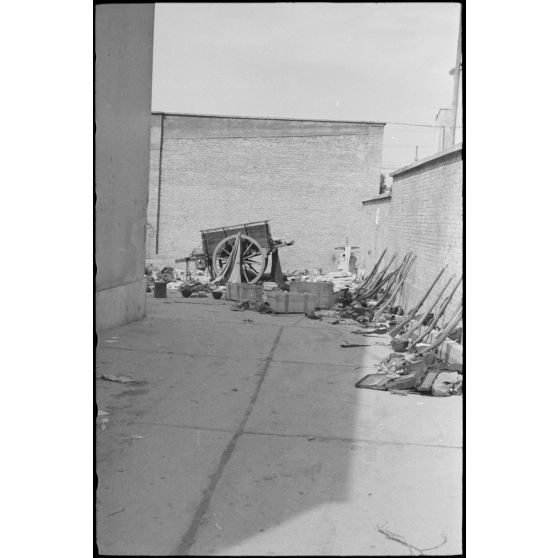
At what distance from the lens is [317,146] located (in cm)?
2033

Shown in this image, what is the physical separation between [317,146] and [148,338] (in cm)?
1444

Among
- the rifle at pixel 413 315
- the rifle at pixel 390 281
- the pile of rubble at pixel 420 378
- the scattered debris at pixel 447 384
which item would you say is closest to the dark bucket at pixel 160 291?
the rifle at pixel 390 281

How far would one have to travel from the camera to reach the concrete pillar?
261 inches

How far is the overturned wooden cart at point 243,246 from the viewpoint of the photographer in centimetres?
1384

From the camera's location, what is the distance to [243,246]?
14023 mm

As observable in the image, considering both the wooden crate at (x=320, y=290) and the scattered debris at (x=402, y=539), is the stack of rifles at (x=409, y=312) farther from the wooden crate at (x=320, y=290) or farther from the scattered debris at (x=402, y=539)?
the scattered debris at (x=402, y=539)

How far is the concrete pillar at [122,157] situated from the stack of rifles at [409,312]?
339 centimetres

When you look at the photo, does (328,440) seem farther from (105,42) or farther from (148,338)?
(105,42)

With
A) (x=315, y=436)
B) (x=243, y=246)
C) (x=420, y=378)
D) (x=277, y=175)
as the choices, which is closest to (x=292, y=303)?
(x=243, y=246)

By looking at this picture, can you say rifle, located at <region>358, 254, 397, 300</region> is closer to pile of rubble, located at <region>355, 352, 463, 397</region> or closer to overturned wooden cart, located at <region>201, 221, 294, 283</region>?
A: overturned wooden cart, located at <region>201, 221, 294, 283</region>

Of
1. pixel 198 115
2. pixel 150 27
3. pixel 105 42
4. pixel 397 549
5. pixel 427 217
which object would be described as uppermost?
pixel 198 115

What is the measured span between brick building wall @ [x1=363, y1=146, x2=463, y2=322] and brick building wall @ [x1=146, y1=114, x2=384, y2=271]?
7216mm

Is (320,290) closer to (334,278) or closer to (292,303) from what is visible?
(292,303)

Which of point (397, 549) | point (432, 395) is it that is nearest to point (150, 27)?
point (432, 395)
